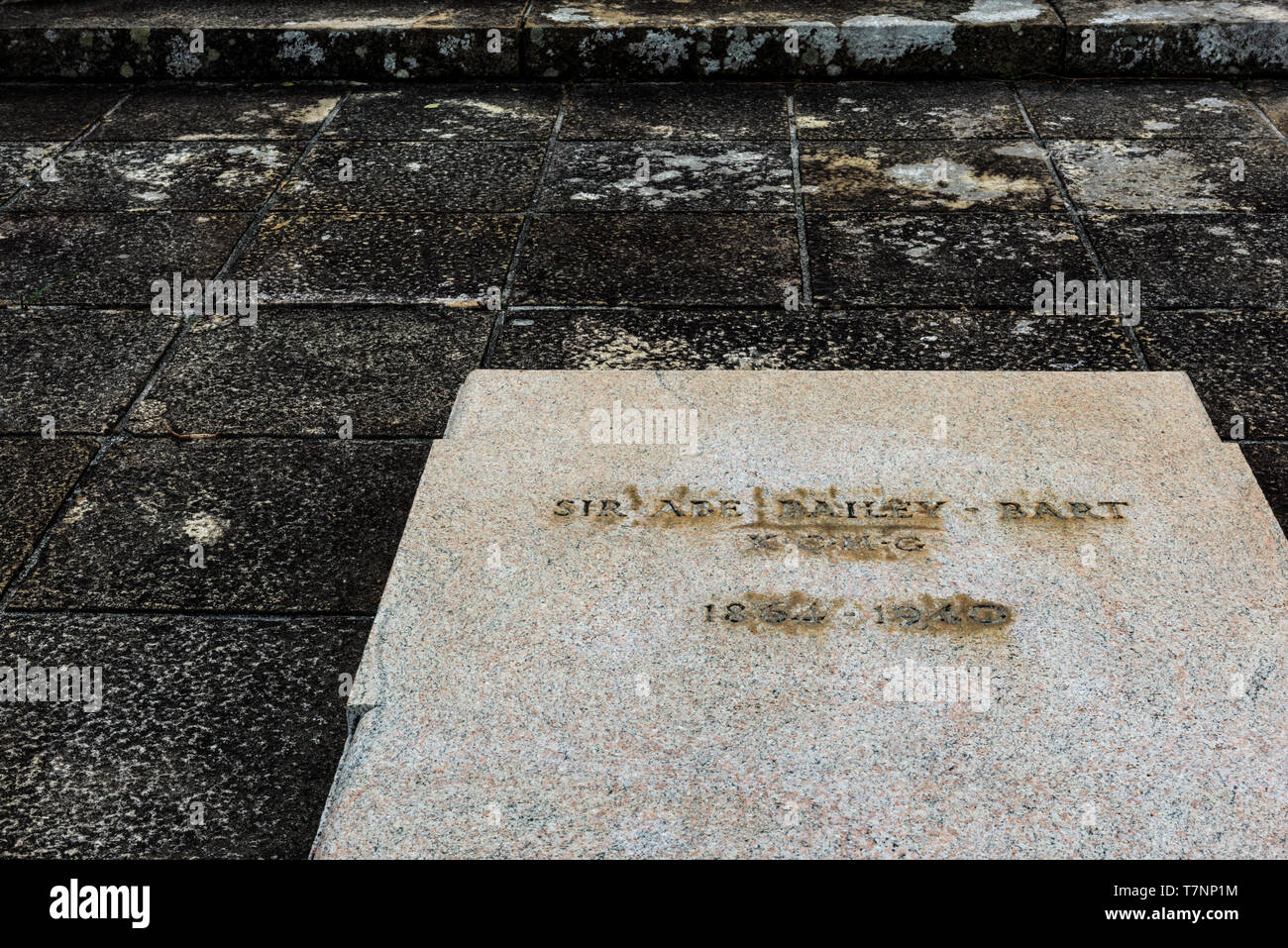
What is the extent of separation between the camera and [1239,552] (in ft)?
7.50

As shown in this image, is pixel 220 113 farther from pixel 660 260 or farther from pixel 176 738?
pixel 176 738

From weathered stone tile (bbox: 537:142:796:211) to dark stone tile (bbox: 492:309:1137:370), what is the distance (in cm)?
78

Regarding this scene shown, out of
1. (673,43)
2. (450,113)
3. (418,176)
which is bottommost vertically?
(418,176)

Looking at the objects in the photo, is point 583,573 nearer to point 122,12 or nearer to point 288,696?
point 288,696

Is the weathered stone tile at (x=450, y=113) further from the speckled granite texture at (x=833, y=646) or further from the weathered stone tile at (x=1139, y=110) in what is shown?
the speckled granite texture at (x=833, y=646)

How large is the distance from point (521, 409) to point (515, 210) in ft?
4.72

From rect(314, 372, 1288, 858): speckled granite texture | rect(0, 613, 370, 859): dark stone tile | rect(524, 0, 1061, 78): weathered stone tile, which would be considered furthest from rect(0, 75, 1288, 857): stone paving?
rect(314, 372, 1288, 858): speckled granite texture

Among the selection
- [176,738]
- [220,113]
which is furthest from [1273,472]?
[220,113]

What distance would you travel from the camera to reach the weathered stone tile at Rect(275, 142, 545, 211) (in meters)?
4.06

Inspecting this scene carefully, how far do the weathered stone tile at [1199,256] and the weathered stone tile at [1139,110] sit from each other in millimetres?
764

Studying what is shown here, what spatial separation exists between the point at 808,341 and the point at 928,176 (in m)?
1.29

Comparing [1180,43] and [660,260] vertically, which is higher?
[1180,43]

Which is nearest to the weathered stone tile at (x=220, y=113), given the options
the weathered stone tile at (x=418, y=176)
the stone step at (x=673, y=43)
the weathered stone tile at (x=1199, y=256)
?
the stone step at (x=673, y=43)

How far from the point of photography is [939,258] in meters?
3.66
